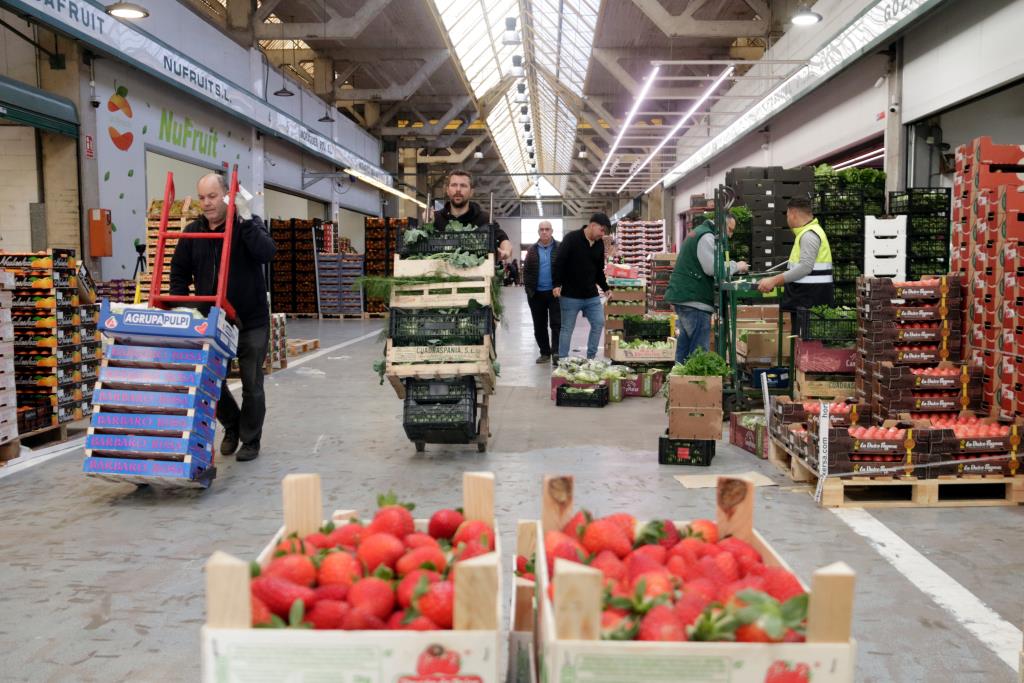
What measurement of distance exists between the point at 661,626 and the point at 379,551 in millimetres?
615

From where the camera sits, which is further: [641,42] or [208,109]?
[641,42]

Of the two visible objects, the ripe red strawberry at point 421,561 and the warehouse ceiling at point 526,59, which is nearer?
the ripe red strawberry at point 421,561

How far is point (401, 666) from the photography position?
1425 millimetres

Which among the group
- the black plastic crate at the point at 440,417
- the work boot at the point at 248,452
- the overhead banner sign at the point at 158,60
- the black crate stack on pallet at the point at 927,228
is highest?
the overhead banner sign at the point at 158,60

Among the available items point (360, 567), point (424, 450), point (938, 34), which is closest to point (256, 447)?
point (424, 450)

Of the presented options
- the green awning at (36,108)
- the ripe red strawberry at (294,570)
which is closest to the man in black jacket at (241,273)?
the ripe red strawberry at (294,570)

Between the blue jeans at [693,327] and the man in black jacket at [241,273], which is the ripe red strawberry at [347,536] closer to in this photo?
the man in black jacket at [241,273]

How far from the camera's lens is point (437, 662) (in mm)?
1427

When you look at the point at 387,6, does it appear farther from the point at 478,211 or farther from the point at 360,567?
the point at 360,567

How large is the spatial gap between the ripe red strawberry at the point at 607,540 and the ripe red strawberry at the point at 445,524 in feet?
1.01

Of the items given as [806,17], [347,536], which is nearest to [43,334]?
[347,536]

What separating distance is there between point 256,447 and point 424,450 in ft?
3.69

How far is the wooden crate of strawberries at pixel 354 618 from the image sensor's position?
1.42 meters

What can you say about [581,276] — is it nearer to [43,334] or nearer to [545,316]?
[545,316]
